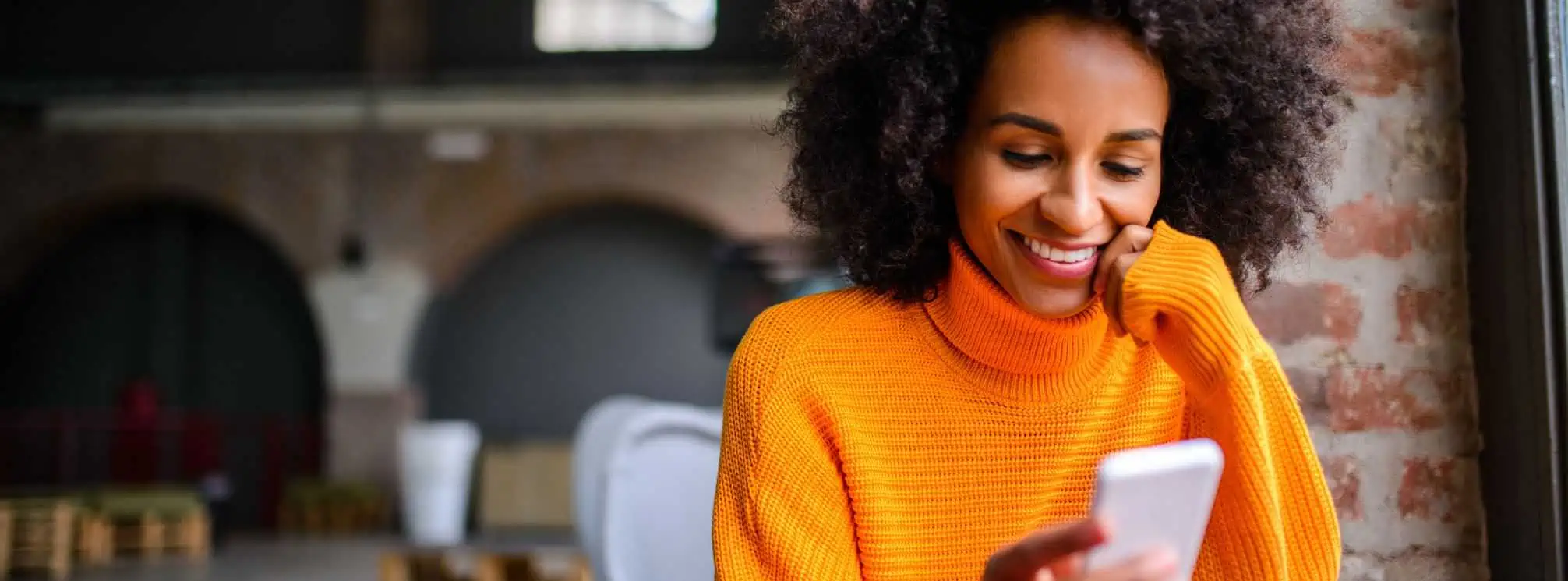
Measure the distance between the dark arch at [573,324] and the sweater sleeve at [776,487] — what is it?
9297 millimetres

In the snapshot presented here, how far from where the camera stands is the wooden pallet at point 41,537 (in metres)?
7.45

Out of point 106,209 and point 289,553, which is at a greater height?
point 106,209

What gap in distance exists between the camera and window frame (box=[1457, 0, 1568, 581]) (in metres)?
1.27

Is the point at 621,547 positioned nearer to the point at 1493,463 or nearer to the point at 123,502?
the point at 1493,463

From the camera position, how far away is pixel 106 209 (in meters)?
10.4

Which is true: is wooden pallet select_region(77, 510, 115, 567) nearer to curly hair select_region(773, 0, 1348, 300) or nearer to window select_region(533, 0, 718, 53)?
window select_region(533, 0, 718, 53)

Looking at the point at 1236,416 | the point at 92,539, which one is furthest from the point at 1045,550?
the point at 92,539

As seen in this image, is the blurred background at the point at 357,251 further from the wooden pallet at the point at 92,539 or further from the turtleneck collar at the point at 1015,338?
the turtleneck collar at the point at 1015,338

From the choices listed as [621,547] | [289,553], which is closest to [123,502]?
[289,553]

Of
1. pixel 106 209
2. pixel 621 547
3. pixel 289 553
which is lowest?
pixel 289 553

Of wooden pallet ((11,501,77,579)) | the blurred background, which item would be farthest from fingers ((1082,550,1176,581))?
wooden pallet ((11,501,77,579))

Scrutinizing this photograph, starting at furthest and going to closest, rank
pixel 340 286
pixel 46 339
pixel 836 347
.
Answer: pixel 46 339, pixel 340 286, pixel 836 347

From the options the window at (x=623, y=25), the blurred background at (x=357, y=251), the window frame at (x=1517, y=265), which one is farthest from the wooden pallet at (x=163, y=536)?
the window frame at (x=1517, y=265)

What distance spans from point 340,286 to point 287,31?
83.4 inches
